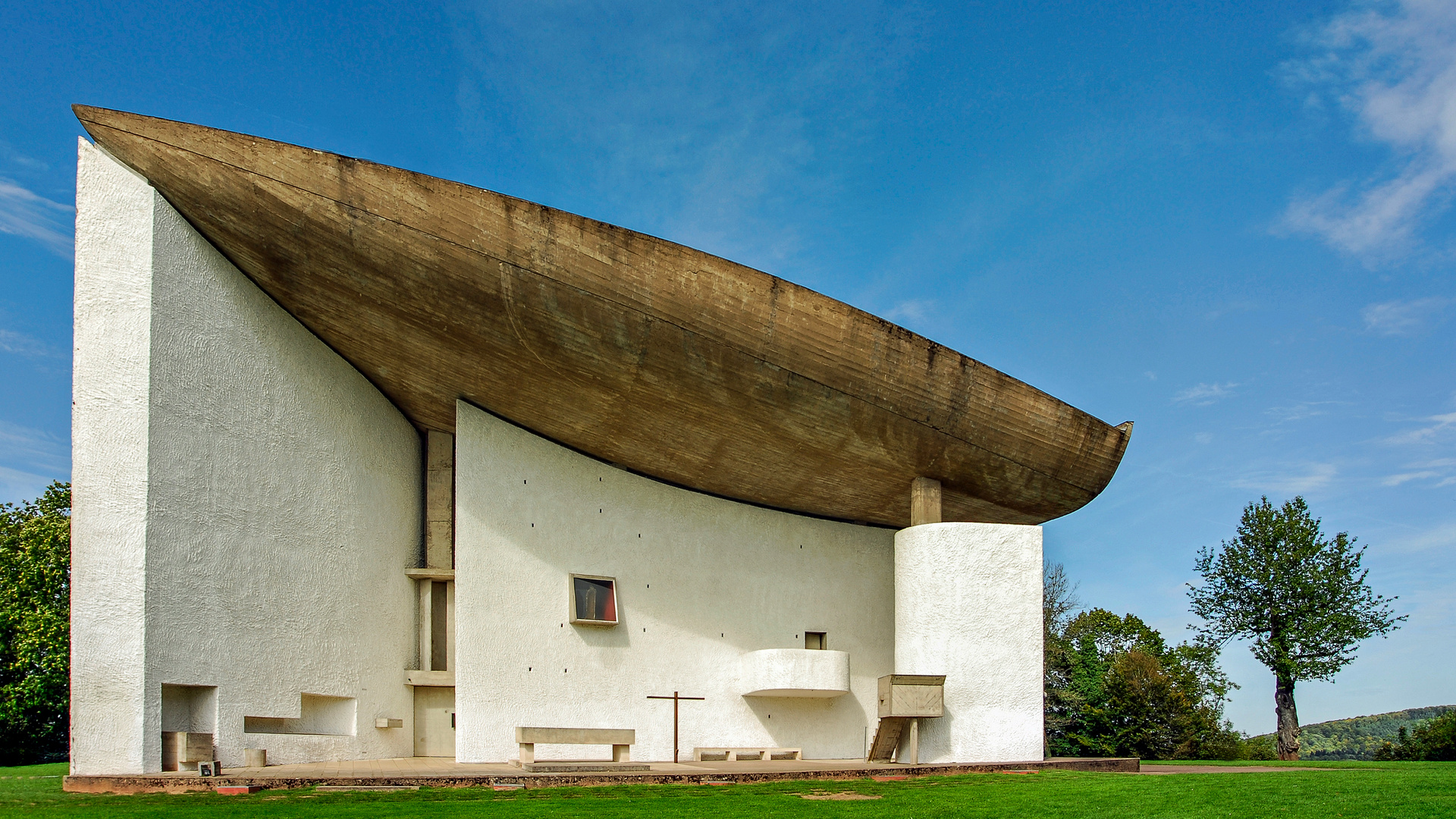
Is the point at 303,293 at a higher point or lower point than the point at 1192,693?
higher

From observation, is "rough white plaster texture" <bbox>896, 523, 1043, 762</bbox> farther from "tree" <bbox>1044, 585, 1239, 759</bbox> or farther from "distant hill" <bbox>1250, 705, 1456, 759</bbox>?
"distant hill" <bbox>1250, 705, 1456, 759</bbox>

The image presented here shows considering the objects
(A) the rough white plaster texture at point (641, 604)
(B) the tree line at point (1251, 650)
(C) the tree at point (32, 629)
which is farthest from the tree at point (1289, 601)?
(C) the tree at point (32, 629)

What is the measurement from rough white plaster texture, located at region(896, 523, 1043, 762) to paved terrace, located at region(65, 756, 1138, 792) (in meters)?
0.65

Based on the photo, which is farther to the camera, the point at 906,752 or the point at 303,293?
the point at 906,752

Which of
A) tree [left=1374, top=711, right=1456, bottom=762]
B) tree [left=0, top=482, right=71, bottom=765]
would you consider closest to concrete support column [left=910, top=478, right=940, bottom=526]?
tree [left=1374, top=711, right=1456, bottom=762]

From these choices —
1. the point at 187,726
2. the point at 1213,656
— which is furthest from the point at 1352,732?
the point at 187,726

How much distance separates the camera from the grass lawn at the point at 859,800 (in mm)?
10164

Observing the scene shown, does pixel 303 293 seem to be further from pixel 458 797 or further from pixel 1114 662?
pixel 1114 662

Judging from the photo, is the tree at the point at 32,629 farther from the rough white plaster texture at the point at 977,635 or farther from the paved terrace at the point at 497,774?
the rough white plaster texture at the point at 977,635

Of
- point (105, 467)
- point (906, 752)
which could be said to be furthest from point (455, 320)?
point (906, 752)

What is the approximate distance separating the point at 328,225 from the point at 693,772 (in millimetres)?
8841

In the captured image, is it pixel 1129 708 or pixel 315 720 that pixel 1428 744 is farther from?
pixel 315 720

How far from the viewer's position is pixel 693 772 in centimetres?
1422

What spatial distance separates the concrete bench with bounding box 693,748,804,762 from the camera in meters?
18.4
